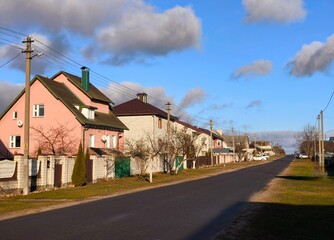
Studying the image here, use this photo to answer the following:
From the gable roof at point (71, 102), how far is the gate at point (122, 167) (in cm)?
422

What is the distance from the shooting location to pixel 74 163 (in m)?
31.3

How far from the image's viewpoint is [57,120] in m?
41.1

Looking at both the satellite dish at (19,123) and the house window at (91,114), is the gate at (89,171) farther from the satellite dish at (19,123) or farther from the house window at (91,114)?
the satellite dish at (19,123)

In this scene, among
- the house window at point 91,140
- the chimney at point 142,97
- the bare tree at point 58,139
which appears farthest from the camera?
the chimney at point 142,97

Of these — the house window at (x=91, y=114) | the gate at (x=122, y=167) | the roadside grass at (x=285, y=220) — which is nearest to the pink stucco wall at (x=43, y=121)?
the house window at (x=91, y=114)

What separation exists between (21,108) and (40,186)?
57.8ft

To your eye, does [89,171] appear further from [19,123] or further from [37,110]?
[19,123]

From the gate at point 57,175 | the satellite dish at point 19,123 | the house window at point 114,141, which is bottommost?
the gate at point 57,175

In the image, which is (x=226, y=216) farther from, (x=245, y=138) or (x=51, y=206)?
(x=245, y=138)

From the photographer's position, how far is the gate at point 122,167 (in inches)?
1548

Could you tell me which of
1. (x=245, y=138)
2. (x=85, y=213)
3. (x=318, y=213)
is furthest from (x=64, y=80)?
(x=245, y=138)

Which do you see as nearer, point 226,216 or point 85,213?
point 226,216

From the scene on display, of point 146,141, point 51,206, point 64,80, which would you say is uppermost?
point 64,80

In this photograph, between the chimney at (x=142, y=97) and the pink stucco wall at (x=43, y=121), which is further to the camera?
the chimney at (x=142, y=97)
